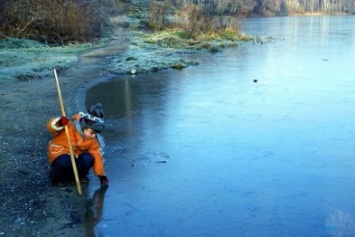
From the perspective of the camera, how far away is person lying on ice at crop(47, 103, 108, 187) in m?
5.41

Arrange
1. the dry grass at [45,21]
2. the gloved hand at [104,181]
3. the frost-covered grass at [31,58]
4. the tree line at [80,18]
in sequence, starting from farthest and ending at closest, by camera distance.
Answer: the tree line at [80,18] → the dry grass at [45,21] → the frost-covered grass at [31,58] → the gloved hand at [104,181]

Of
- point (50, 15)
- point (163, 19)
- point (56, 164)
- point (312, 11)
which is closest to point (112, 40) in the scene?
point (50, 15)

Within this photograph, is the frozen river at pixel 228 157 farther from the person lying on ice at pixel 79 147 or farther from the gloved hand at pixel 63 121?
the gloved hand at pixel 63 121

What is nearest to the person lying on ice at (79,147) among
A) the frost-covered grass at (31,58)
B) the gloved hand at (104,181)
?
the gloved hand at (104,181)

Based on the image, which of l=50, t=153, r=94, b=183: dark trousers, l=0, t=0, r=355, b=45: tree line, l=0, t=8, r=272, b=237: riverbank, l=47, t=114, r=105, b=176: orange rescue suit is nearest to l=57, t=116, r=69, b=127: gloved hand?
l=47, t=114, r=105, b=176: orange rescue suit

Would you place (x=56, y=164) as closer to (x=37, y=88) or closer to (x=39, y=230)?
(x=39, y=230)

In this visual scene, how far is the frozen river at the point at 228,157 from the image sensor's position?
5.03 m

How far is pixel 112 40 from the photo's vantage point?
1022 inches

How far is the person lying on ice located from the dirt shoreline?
21 cm

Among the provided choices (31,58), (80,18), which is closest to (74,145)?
(31,58)

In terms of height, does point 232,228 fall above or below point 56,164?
below

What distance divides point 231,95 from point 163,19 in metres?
22.4

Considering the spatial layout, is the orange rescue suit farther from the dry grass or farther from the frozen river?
the dry grass

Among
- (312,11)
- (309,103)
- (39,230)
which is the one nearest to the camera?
(39,230)
